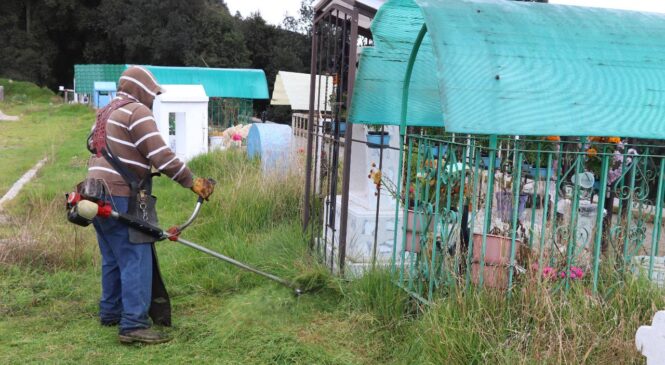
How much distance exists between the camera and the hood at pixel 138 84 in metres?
4.46

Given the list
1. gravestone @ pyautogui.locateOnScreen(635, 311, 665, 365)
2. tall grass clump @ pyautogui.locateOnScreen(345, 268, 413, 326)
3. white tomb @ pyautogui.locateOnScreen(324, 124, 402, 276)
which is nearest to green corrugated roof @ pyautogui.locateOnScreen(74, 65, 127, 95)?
white tomb @ pyautogui.locateOnScreen(324, 124, 402, 276)

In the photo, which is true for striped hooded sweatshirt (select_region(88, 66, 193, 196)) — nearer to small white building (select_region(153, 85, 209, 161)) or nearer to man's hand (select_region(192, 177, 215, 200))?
man's hand (select_region(192, 177, 215, 200))

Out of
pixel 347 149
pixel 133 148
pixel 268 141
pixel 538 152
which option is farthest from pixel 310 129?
pixel 268 141

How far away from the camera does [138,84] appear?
4.47 m

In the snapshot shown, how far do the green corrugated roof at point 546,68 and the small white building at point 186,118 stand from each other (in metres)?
9.04

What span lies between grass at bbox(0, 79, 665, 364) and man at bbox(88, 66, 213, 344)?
31 centimetres

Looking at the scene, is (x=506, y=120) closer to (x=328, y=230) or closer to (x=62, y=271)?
(x=328, y=230)

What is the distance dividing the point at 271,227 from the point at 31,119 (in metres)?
22.5

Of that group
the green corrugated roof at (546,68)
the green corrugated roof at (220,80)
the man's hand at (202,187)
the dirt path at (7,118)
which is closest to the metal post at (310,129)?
the man's hand at (202,187)

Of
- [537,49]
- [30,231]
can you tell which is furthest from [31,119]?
[537,49]

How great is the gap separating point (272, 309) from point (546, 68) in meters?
2.58

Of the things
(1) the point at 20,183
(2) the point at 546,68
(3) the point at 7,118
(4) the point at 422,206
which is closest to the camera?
(2) the point at 546,68

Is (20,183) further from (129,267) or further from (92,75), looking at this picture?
(92,75)

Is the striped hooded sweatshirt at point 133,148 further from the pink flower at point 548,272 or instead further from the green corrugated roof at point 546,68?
the pink flower at point 548,272
